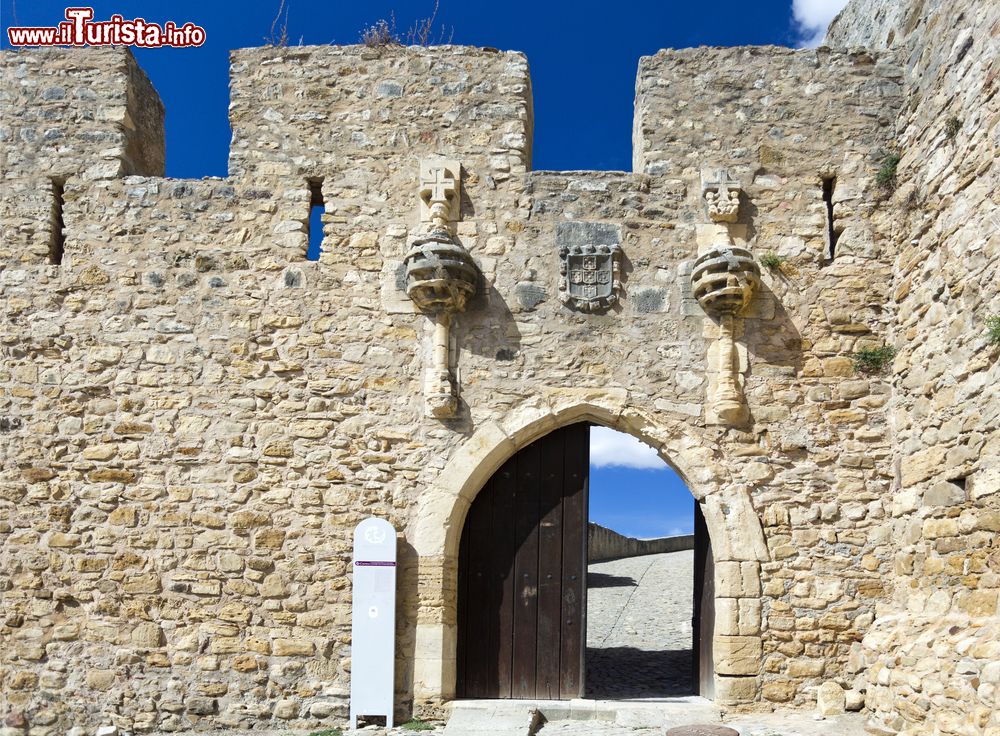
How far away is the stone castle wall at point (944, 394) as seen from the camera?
199 inches

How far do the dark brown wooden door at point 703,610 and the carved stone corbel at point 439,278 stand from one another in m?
1.91

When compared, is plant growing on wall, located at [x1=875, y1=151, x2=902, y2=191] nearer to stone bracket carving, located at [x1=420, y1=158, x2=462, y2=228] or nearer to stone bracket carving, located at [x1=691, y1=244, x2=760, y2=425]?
stone bracket carving, located at [x1=691, y1=244, x2=760, y2=425]

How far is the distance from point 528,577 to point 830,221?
319 cm

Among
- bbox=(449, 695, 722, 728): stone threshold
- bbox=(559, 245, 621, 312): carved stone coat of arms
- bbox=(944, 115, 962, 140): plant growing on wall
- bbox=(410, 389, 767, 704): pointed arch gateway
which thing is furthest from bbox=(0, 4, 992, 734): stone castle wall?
bbox=(944, 115, 962, 140): plant growing on wall

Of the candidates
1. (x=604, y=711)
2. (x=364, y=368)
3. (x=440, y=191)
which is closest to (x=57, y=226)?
(x=364, y=368)

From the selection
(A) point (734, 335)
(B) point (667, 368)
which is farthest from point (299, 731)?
(A) point (734, 335)

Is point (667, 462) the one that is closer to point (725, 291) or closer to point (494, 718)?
point (725, 291)

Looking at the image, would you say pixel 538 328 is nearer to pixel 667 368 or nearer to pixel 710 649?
pixel 667 368

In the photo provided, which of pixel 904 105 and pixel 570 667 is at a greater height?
pixel 904 105

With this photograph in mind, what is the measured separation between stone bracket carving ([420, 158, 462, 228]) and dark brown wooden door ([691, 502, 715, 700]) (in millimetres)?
2584

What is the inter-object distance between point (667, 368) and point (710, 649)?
1862 mm

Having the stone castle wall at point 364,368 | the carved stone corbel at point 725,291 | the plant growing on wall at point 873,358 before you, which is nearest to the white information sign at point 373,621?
the stone castle wall at point 364,368

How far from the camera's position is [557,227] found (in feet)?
21.8

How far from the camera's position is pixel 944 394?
5.66 meters
